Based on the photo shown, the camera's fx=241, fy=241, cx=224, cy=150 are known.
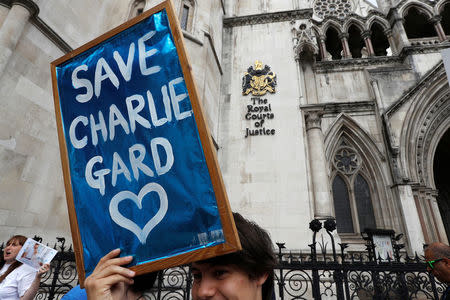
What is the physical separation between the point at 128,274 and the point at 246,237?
57cm

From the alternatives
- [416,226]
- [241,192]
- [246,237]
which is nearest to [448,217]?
[416,226]

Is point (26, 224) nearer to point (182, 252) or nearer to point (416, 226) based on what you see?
point (182, 252)

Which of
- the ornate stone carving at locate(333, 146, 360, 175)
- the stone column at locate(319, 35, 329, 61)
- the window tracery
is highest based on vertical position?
the window tracery

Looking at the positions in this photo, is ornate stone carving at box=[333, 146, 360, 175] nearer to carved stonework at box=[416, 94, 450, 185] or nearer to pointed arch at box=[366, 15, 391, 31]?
carved stonework at box=[416, 94, 450, 185]

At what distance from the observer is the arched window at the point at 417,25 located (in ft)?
47.5

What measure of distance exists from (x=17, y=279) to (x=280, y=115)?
7.98m

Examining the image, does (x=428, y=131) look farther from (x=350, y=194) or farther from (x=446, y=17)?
(x=446, y=17)

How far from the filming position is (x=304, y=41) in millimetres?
9656

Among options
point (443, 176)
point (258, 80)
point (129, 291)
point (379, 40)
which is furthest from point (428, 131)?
point (129, 291)

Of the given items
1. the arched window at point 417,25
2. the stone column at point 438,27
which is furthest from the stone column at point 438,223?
the arched window at point 417,25

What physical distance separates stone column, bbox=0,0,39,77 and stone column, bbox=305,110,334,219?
26.4ft

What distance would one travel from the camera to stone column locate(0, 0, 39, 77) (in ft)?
14.4

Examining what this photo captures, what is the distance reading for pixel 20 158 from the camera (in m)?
4.56

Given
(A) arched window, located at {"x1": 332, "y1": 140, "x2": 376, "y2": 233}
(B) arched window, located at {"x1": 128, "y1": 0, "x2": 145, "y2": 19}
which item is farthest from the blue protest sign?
(A) arched window, located at {"x1": 332, "y1": 140, "x2": 376, "y2": 233}
